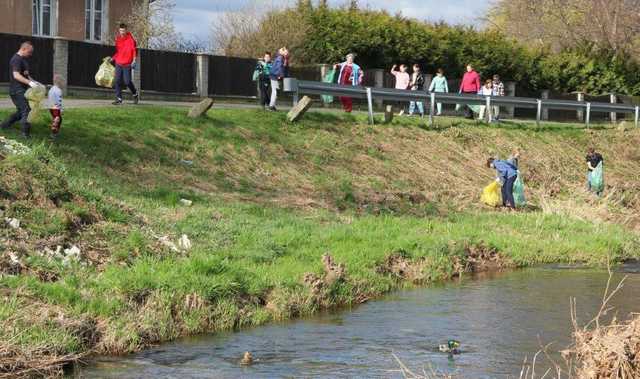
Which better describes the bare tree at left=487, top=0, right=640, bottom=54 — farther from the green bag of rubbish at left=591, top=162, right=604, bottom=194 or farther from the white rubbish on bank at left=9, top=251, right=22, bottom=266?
the white rubbish on bank at left=9, top=251, right=22, bottom=266

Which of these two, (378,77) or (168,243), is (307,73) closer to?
(378,77)

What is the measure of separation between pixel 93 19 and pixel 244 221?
1102 inches

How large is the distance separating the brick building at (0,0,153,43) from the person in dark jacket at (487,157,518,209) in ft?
73.5

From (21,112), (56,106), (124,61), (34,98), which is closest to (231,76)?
(124,61)

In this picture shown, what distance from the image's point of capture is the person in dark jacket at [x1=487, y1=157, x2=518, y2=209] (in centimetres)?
2361

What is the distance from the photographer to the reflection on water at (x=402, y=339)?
10547 millimetres

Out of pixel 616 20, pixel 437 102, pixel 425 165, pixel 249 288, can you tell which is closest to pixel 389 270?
pixel 249 288

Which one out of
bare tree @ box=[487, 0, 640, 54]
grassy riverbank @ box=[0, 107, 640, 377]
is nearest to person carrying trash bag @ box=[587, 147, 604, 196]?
grassy riverbank @ box=[0, 107, 640, 377]

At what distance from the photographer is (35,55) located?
99.9 ft

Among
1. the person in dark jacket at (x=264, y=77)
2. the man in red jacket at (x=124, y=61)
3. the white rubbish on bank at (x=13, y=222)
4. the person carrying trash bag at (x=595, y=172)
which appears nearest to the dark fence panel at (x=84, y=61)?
the person in dark jacket at (x=264, y=77)

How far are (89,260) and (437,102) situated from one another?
1922cm

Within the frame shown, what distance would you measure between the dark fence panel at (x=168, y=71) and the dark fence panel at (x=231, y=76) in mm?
869

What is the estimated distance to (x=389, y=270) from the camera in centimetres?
1628

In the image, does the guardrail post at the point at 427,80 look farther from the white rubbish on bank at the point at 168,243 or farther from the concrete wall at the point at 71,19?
the white rubbish on bank at the point at 168,243
